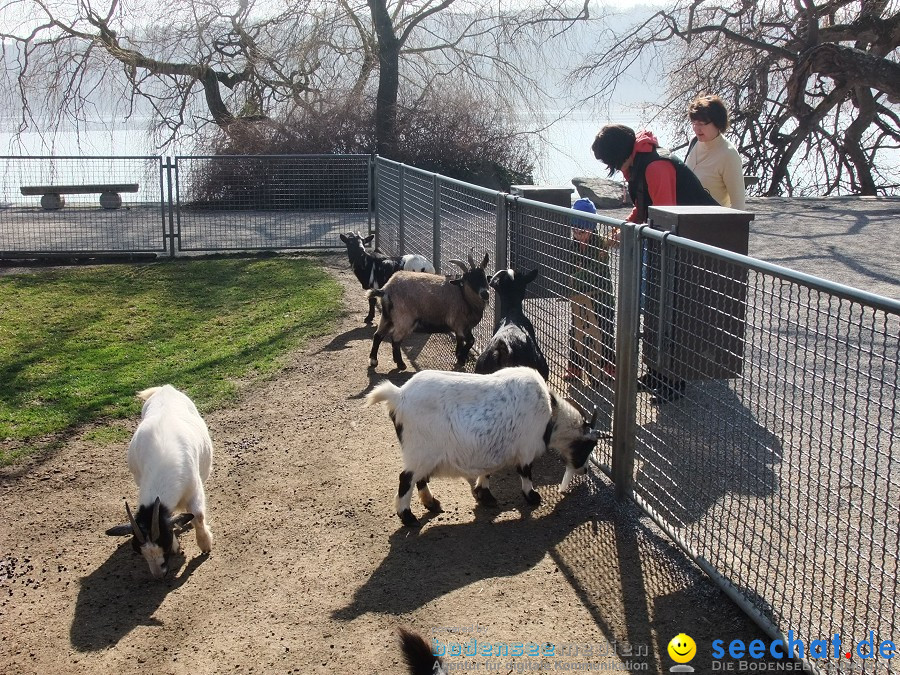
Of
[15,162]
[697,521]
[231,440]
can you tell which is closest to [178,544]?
[231,440]

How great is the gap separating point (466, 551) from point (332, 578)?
0.66m

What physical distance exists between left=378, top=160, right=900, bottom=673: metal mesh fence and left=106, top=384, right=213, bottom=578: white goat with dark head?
7.23ft

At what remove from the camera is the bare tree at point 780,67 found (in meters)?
16.9

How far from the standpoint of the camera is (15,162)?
12.4 m

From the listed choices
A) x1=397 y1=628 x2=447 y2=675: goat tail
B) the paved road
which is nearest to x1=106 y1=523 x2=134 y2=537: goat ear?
x1=397 y1=628 x2=447 y2=675: goat tail

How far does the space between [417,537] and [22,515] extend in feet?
7.33

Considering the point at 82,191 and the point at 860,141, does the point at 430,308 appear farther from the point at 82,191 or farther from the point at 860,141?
the point at 860,141

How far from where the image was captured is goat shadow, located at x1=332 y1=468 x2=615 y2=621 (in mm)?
3840

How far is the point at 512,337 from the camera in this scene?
215 inches

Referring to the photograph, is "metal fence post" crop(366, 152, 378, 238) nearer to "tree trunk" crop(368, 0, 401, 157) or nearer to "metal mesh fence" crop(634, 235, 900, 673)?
"tree trunk" crop(368, 0, 401, 157)

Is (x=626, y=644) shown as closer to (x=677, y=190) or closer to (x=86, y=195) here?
(x=677, y=190)

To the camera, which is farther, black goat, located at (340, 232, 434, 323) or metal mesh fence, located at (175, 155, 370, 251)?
metal mesh fence, located at (175, 155, 370, 251)

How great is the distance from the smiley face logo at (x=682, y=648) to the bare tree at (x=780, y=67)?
1587cm

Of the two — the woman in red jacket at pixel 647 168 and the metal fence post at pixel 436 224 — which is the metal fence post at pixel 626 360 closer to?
the woman in red jacket at pixel 647 168
